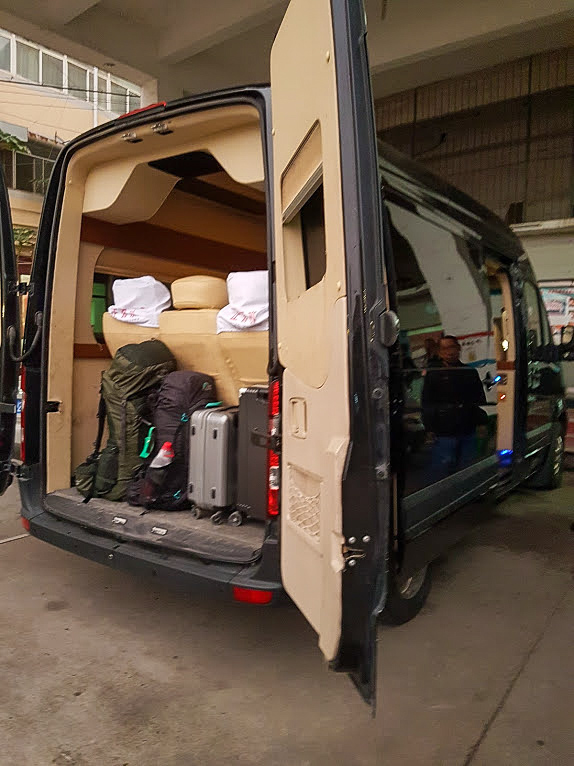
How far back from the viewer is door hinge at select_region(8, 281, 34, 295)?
3.65 m

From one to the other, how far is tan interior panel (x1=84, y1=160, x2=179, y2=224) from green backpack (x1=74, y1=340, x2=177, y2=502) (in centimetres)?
89

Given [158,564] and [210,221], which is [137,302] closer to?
[210,221]

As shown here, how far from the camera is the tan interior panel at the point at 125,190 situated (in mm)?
3609

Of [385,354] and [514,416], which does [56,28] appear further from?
[385,354]

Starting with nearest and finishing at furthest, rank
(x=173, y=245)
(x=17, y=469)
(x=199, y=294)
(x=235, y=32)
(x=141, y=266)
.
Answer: (x=17, y=469) < (x=199, y=294) < (x=141, y=266) < (x=173, y=245) < (x=235, y=32)

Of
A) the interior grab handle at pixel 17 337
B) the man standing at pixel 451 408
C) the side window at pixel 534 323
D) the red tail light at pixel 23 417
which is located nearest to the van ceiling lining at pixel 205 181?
the interior grab handle at pixel 17 337

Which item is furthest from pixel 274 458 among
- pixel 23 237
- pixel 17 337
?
pixel 23 237

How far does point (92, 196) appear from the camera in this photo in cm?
373

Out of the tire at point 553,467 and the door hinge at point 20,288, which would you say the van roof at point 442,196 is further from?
the door hinge at point 20,288

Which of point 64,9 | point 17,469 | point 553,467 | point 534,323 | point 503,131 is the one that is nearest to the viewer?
point 17,469

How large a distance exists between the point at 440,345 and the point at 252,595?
1734 mm

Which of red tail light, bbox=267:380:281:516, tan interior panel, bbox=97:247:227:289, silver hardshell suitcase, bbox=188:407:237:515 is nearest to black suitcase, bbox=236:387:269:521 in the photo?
silver hardshell suitcase, bbox=188:407:237:515

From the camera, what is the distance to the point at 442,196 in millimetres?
3697

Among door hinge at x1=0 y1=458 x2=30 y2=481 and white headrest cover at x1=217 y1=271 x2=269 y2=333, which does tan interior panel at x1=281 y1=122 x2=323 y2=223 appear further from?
door hinge at x1=0 y1=458 x2=30 y2=481
